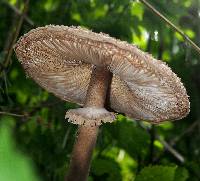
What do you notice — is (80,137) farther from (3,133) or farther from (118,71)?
(3,133)

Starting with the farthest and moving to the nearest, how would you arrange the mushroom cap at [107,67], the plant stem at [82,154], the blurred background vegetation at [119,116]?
the blurred background vegetation at [119,116], the plant stem at [82,154], the mushroom cap at [107,67]

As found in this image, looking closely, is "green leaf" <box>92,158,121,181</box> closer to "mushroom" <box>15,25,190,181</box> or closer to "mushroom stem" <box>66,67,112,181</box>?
"mushroom" <box>15,25,190,181</box>

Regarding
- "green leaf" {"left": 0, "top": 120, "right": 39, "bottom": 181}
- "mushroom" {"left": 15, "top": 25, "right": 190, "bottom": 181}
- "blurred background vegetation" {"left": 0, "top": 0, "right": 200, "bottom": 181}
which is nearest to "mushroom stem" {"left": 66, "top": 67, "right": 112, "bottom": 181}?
"mushroom" {"left": 15, "top": 25, "right": 190, "bottom": 181}

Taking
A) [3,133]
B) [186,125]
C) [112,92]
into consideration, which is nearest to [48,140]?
[112,92]

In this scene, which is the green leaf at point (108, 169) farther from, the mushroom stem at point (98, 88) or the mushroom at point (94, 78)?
the mushroom stem at point (98, 88)

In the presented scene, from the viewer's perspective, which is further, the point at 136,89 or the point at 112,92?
the point at 112,92

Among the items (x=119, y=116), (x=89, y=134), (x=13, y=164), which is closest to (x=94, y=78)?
(x=89, y=134)

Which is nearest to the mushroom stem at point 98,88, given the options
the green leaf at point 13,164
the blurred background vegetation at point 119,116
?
the blurred background vegetation at point 119,116
